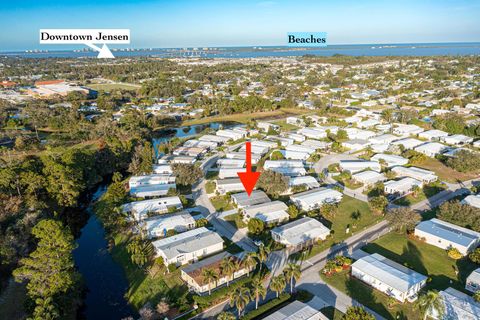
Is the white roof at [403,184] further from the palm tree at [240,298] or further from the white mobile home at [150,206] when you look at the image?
the palm tree at [240,298]

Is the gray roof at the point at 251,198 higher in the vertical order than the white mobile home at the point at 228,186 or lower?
lower

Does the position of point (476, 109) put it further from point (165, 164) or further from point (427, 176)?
point (165, 164)

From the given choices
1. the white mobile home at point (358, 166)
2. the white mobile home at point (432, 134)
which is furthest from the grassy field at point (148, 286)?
the white mobile home at point (432, 134)

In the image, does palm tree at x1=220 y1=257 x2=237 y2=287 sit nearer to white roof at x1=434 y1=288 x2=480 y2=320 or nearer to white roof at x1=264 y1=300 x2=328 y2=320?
white roof at x1=264 y1=300 x2=328 y2=320

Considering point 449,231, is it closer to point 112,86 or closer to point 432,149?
point 432,149

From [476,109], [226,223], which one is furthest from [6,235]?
[476,109]

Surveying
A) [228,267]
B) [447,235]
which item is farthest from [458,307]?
[228,267]
